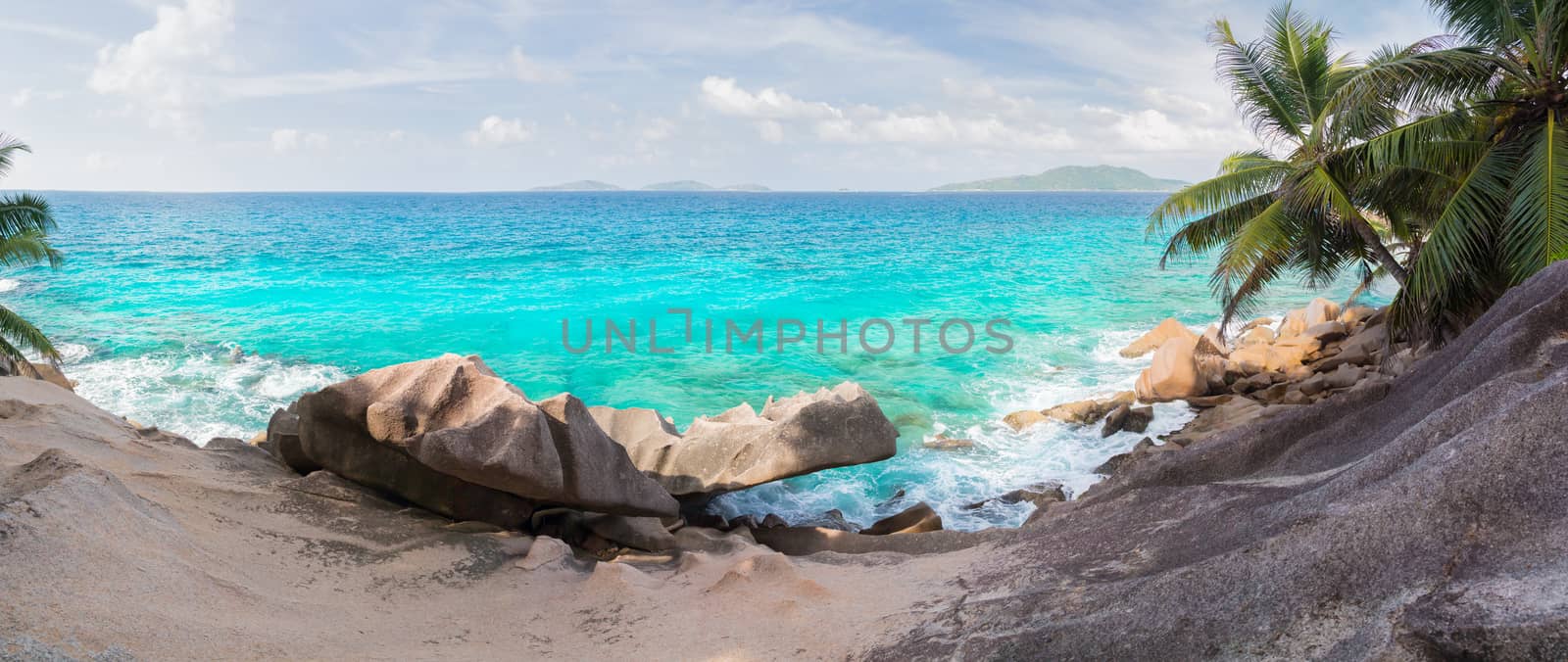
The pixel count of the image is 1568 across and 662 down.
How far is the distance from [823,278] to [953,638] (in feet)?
110

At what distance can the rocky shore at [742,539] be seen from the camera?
340cm

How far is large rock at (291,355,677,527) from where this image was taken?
7066mm

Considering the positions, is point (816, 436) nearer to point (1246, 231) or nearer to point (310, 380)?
point (1246, 231)

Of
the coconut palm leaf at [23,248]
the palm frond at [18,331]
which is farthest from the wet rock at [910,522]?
the coconut palm leaf at [23,248]

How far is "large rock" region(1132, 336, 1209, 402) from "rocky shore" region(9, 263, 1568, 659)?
8583 millimetres

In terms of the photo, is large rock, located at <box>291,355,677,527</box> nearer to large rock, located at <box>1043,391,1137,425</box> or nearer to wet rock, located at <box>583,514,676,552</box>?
Answer: wet rock, located at <box>583,514,676,552</box>

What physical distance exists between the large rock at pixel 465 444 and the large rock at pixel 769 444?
1606 mm

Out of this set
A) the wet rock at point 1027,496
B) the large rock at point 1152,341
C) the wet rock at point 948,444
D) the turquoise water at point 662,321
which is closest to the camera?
the wet rock at point 1027,496

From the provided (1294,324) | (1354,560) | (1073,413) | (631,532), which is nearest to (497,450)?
(631,532)

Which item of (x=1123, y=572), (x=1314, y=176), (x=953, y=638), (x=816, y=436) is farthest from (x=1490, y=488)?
(x=1314, y=176)

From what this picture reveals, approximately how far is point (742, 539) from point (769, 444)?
46.7 inches

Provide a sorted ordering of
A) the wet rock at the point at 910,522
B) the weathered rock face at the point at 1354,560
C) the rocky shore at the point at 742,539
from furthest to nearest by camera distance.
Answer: the wet rock at the point at 910,522
the rocky shore at the point at 742,539
the weathered rock face at the point at 1354,560

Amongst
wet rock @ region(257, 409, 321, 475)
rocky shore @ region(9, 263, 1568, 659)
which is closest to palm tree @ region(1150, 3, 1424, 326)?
rocky shore @ region(9, 263, 1568, 659)

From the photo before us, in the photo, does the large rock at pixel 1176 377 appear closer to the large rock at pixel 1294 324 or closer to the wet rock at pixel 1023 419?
the wet rock at pixel 1023 419
